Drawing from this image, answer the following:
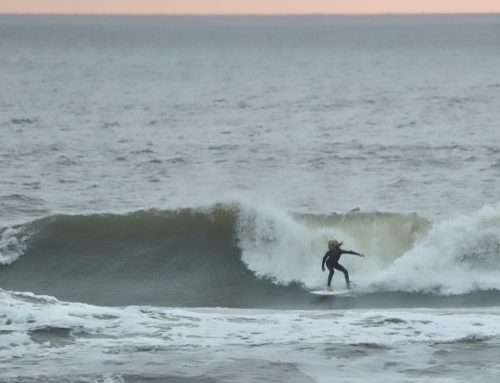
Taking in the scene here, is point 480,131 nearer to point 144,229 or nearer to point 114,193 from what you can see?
point 114,193

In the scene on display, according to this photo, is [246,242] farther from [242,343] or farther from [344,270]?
[242,343]

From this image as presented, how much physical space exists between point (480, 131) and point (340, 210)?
60.0 ft

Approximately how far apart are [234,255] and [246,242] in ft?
1.56

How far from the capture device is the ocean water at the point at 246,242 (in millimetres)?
16312

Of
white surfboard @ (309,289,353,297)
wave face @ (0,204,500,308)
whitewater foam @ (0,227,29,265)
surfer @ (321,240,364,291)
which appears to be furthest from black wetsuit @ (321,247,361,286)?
whitewater foam @ (0,227,29,265)

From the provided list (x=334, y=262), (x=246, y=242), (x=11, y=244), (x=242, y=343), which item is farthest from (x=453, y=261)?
(x=11, y=244)

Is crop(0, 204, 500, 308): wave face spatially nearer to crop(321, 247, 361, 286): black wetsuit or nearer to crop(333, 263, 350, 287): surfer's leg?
crop(333, 263, 350, 287): surfer's leg

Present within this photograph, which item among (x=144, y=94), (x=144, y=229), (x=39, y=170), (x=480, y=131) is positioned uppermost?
(x=144, y=94)

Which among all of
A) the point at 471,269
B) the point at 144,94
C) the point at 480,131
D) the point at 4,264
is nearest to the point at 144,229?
the point at 4,264

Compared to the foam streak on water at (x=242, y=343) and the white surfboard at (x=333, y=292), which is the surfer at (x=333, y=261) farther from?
the foam streak on water at (x=242, y=343)

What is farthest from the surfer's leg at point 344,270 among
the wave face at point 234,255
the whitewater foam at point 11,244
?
the whitewater foam at point 11,244

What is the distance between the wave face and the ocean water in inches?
2.0

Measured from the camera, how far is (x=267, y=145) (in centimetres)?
4256

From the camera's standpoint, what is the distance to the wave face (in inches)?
899
